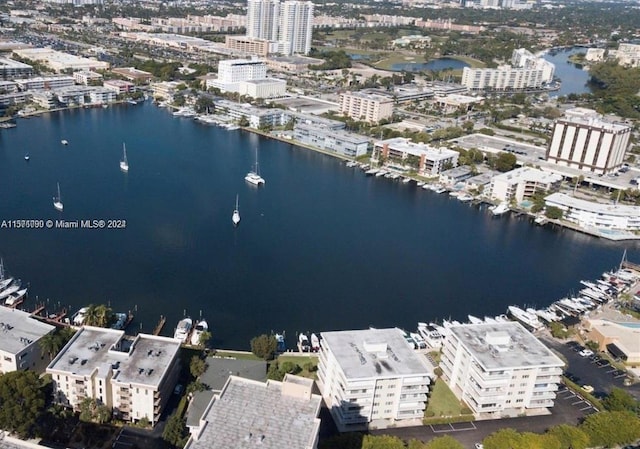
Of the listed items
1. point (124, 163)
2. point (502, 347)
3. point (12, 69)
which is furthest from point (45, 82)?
point (502, 347)

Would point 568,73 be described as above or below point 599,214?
above

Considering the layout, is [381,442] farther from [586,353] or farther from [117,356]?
[586,353]

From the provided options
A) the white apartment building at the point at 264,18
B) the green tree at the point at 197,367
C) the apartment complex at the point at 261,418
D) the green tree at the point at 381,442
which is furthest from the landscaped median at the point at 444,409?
the white apartment building at the point at 264,18

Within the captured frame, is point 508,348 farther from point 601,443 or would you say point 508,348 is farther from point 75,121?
point 75,121

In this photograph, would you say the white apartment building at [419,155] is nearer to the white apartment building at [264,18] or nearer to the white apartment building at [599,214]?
the white apartment building at [599,214]

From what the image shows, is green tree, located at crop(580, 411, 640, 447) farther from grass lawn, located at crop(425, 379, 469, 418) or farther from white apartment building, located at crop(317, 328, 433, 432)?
white apartment building, located at crop(317, 328, 433, 432)

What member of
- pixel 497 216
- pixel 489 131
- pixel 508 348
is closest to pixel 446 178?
pixel 497 216
